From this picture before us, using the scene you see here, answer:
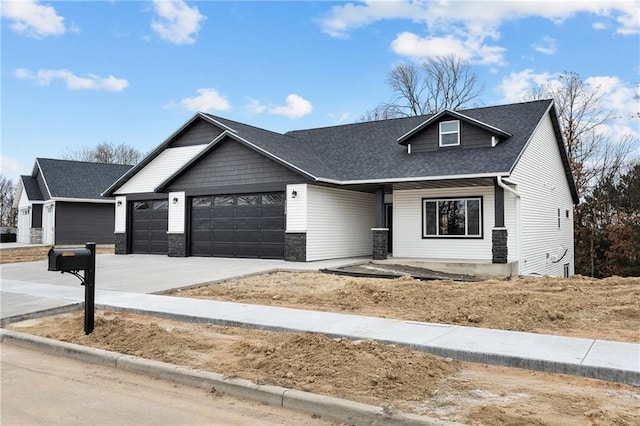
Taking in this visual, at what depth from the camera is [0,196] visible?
2079 inches

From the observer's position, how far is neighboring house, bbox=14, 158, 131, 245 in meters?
31.5

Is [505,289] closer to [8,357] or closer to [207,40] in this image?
[8,357]

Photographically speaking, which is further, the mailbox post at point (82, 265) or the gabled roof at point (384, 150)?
the gabled roof at point (384, 150)

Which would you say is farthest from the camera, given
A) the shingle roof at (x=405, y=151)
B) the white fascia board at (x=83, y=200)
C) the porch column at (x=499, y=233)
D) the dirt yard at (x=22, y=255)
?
the white fascia board at (x=83, y=200)

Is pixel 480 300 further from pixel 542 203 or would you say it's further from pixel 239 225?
pixel 239 225

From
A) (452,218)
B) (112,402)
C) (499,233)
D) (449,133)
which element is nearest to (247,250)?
(452,218)

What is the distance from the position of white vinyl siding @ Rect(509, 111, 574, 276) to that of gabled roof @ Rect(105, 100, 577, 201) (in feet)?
2.29

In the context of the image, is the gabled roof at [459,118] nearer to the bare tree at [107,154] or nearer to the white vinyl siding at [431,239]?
the white vinyl siding at [431,239]

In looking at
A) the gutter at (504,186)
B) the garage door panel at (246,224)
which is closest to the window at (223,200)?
the garage door panel at (246,224)

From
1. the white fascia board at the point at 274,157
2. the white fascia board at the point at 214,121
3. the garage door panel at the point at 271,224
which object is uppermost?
the white fascia board at the point at 214,121

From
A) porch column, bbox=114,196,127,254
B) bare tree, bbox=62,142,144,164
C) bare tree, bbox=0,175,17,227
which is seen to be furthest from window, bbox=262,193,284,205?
bare tree, bbox=0,175,17,227

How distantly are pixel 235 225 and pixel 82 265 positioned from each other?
1200 cm

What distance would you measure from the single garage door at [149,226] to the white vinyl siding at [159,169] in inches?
28.8

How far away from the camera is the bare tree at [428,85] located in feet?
134
